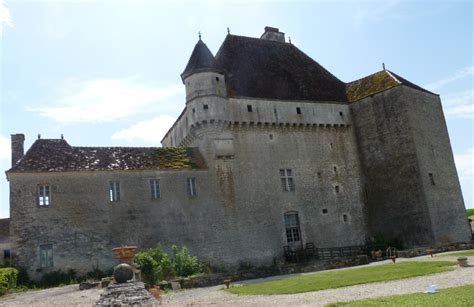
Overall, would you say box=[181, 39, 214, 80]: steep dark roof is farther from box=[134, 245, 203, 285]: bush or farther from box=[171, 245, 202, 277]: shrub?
box=[171, 245, 202, 277]: shrub

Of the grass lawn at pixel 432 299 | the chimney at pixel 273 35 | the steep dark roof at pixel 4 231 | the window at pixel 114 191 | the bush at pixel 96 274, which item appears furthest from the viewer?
the steep dark roof at pixel 4 231

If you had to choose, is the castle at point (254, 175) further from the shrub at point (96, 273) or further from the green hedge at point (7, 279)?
the green hedge at point (7, 279)

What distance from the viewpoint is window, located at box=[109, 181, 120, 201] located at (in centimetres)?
2402

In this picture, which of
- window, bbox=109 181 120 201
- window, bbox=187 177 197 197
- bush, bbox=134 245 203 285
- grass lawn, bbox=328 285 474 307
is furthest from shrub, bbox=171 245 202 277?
grass lawn, bbox=328 285 474 307

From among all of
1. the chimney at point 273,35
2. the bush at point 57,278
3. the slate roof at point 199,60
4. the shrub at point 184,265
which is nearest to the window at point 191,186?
the shrub at point 184,265

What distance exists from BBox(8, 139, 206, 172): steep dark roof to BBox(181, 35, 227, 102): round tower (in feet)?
11.9

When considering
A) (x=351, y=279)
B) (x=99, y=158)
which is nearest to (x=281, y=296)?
(x=351, y=279)

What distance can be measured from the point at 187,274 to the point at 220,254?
4.50 metres

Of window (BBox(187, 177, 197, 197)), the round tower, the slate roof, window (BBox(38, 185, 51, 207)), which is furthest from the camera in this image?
the slate roof

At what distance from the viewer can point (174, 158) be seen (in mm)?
26672

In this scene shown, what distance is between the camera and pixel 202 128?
27.2 m

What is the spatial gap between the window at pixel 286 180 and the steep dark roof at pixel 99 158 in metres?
5.53

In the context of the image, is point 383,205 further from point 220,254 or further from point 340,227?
point 220,254

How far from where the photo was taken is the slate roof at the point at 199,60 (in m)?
27.7
